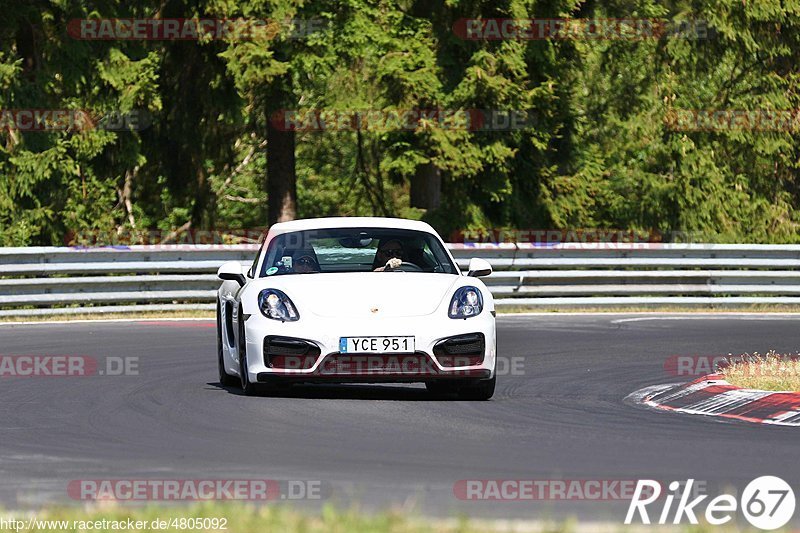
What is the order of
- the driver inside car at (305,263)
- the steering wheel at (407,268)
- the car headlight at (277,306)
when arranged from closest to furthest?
the car headlight at (277,306)
the driver inside car at (305,263)
the steering wheel at (407,268)

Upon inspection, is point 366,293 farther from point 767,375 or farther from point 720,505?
point 720,505

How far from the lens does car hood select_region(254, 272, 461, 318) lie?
11414mm

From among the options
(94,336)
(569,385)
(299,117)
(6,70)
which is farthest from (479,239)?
(569,385)

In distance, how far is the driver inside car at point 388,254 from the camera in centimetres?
1260

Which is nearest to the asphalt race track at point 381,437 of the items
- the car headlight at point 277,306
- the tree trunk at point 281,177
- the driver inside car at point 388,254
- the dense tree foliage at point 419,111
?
the car headlight at point 277,306

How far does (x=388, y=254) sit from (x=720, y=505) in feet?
19.2

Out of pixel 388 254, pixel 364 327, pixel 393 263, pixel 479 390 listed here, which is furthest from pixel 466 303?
pixel 388 254

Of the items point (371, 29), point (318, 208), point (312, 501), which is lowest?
point (318, 208)

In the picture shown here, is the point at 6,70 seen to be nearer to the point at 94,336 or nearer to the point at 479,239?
the point at 479,239

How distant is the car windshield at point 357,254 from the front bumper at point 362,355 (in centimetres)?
97

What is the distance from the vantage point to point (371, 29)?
31219 mm

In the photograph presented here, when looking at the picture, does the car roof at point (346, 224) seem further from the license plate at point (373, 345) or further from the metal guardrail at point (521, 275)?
the metal guardrail at point (521, 275)

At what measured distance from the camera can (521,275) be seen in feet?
78.0

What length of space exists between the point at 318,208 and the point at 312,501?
40.6m
